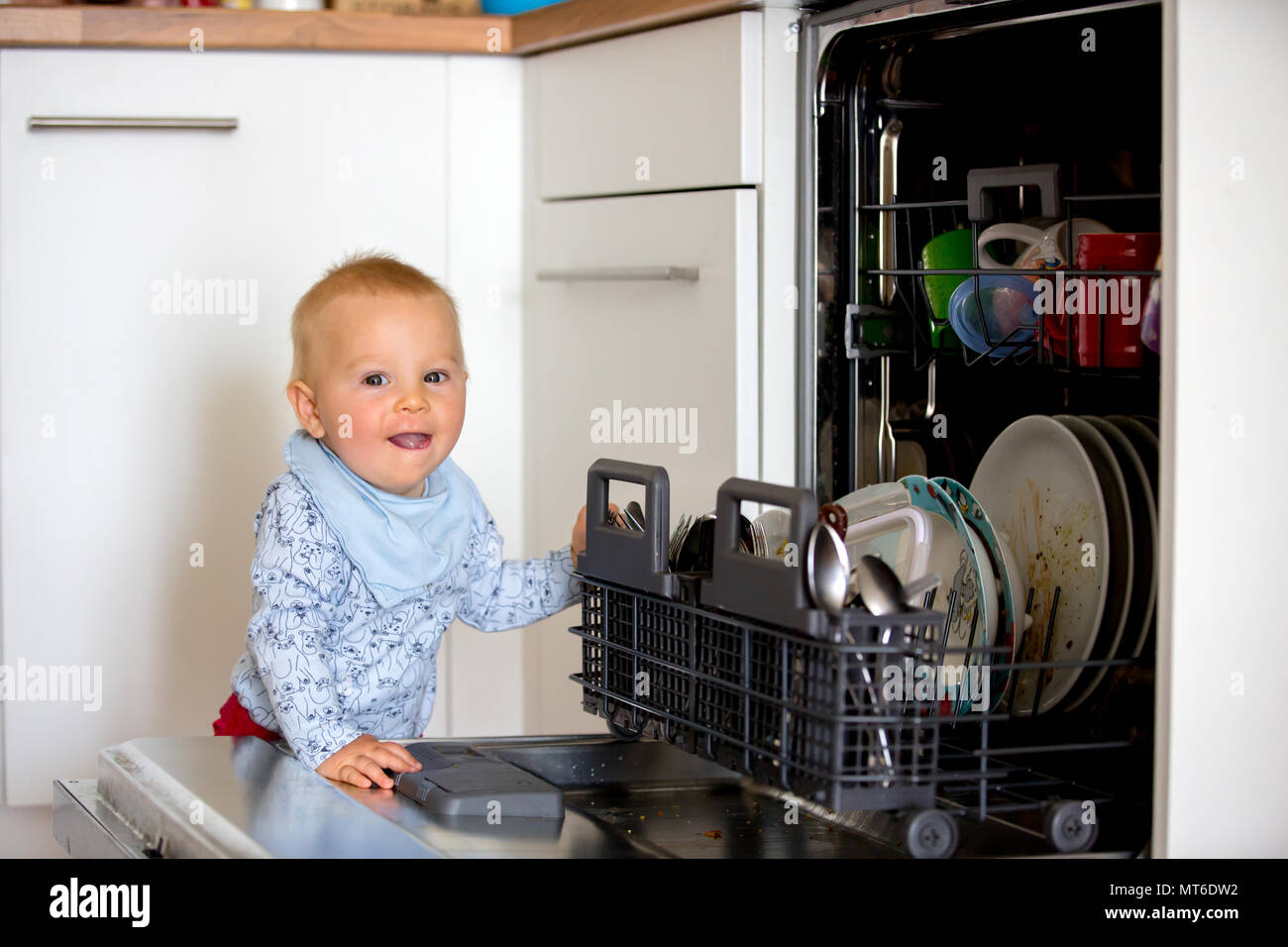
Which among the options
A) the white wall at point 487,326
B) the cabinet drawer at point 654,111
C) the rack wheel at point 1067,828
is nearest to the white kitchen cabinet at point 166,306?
the white wall at point 487,326

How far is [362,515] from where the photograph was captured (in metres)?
1.29

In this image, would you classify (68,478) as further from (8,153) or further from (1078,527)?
(1078,527)

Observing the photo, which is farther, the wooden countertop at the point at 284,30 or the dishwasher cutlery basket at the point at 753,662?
the wooden countertop at the point at 284,30

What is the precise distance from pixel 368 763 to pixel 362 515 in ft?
0.87

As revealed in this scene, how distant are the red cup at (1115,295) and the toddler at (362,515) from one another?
0.45 meters

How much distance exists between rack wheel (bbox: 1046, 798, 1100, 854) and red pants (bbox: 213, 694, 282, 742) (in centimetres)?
77

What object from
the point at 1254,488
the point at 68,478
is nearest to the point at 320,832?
the point at 1254,488

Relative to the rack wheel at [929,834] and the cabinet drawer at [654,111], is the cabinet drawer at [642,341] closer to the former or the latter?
the cabinet drawer at [654,111]

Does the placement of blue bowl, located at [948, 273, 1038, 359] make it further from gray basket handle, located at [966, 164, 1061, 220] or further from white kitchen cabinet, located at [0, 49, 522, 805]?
white kitchen cabinet, located at [0, 49, 522, 805]

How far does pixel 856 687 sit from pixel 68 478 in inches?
50.5

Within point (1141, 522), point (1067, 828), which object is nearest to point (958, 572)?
point (1141, 522)

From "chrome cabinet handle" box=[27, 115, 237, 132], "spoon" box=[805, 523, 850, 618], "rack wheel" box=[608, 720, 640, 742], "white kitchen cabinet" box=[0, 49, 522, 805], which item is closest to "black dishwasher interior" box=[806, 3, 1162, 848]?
"rack wheel" box=[608, 720, 640, 742]

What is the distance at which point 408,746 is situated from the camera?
1148 mm

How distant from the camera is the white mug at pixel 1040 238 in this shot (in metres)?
1.23
